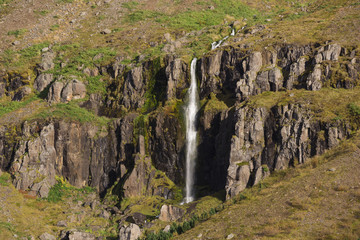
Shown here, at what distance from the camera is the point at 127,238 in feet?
107

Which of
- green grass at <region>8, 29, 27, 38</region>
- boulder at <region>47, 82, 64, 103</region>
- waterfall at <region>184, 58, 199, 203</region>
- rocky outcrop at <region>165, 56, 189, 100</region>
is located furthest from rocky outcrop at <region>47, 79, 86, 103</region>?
green grass at <region>8, 29, 27, 38</region>

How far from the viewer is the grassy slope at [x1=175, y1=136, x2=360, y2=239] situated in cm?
2420

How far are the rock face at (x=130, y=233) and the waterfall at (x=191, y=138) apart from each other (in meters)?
9.65

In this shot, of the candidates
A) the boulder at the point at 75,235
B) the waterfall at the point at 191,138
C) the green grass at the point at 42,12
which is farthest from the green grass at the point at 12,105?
the green grass at the point at 42,12

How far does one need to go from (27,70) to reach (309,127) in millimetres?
47746

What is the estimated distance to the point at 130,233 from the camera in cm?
3259

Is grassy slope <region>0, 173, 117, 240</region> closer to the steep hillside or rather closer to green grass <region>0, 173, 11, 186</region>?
green grass <region>0, 173, 11, 186</region>

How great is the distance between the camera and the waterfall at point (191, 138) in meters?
43.6

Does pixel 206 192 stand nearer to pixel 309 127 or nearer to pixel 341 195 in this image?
pixel 309 127

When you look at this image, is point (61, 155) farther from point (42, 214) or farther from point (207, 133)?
point (207, 133)

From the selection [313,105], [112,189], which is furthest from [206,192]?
[313,105]

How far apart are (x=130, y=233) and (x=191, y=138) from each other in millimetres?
16446

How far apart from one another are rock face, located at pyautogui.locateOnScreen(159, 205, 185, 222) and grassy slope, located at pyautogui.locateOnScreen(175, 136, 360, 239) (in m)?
5.79

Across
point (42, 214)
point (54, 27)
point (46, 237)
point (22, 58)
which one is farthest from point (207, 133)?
point (54, 27)
